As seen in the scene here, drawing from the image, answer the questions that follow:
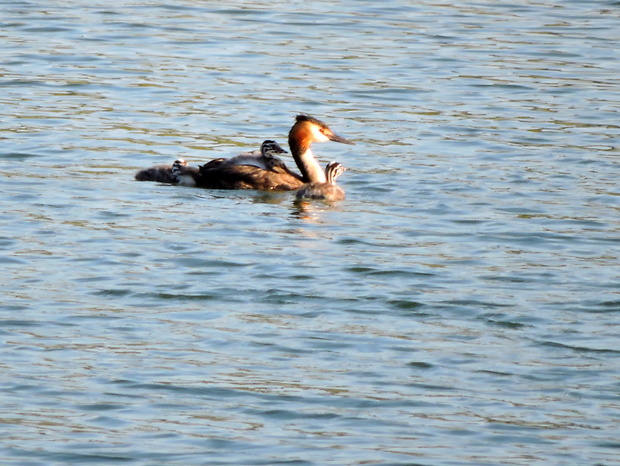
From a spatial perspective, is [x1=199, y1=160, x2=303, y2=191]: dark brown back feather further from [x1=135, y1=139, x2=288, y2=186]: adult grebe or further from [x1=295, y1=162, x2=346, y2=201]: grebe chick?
[x1=295, y1=162, x2=346, y2=201]: grebe chick

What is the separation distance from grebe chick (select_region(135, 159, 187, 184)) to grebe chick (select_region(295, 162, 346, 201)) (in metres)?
1.19

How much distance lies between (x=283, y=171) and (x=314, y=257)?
112 inches

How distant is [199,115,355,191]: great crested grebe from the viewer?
1302 cm

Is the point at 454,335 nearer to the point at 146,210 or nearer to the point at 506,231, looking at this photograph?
the point at 506,231

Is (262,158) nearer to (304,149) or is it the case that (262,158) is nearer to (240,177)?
(240,177)

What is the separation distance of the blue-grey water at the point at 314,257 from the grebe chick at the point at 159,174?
0.60 ft

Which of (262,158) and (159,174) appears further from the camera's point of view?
(262,158)

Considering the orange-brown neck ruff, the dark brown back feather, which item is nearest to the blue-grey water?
the dark brown back feather

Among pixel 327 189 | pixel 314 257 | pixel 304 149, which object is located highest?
pixel 304 149

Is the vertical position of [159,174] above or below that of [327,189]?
above

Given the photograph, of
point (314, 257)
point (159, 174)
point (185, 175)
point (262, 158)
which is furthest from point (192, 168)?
point (314, 257)

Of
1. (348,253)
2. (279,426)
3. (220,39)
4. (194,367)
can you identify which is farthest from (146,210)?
(220,39)

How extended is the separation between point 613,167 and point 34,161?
5.65m

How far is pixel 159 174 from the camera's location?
1309 cm
